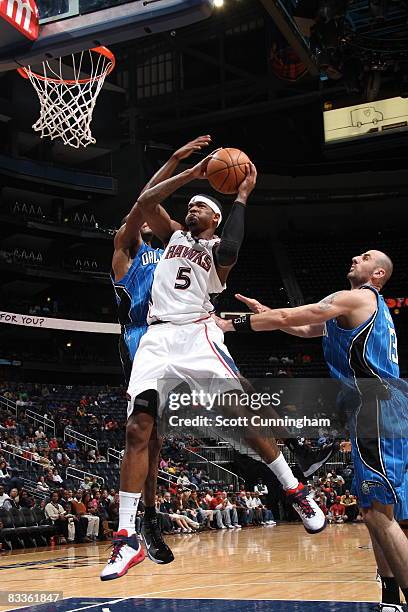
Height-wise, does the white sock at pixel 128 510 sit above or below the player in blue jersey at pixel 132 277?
below

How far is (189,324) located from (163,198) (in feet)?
2.64

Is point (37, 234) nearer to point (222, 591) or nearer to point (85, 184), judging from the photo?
point (85, 184)

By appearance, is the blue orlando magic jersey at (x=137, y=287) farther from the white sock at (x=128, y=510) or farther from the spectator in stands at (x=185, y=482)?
the spectator in stands at (x=185, y=482)

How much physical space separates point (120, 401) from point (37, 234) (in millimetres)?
6588

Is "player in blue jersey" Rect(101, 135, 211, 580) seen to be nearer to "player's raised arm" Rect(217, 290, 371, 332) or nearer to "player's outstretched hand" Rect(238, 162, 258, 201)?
"player's outstretched hand" Rect(238, 162, 258, 201)

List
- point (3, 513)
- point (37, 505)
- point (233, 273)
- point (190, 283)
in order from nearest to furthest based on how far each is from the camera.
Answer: point (190, 283), point (3, 513), point (37, 505), point (233, 273)

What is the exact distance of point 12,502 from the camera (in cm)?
1365

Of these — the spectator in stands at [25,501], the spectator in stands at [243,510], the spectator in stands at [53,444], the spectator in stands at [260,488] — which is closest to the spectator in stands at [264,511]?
the spectator in stands at [260,488]

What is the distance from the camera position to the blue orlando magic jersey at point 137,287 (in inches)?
205

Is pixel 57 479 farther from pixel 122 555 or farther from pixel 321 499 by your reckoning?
pixel 122 555

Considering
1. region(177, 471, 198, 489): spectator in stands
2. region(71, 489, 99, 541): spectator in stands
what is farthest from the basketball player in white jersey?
region(177, 471, 198, 489): spectator in stands

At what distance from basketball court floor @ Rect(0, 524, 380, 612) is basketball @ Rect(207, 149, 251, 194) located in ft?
13.9

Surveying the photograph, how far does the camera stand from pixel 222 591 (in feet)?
28.1

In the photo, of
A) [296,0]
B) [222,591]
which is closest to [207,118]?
[296,0]
